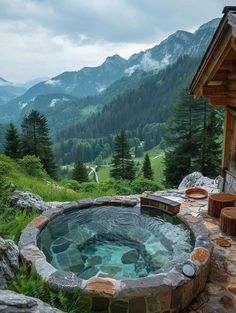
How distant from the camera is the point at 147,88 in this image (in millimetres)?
→ 164250

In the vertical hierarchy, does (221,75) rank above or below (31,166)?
above

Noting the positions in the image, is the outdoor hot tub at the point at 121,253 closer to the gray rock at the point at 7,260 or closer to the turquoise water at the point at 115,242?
the turquoise water at the point at 115,242

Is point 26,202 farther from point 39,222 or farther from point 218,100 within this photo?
point 218,100

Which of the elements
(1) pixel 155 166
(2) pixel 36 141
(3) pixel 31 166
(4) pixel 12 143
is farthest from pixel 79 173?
(1) pixel 155 166

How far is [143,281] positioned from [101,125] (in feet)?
505

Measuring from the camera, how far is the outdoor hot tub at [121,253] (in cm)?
Answer: 492

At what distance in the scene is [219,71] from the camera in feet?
32.3

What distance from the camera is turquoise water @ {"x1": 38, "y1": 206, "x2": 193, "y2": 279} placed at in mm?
6148

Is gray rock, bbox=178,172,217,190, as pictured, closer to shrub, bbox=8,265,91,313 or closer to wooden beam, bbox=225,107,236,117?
wooden beam, bbox=225,107,236,117

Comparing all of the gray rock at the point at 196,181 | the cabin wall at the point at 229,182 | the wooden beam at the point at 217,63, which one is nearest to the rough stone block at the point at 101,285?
the wooden beam at the point at 217,63

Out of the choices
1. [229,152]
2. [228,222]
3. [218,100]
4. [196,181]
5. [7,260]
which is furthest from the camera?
[196,181]

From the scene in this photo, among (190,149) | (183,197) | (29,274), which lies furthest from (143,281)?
(190,149)

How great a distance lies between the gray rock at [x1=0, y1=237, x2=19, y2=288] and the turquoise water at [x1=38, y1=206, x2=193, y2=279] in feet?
2.99

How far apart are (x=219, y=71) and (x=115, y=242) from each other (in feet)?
20.0
